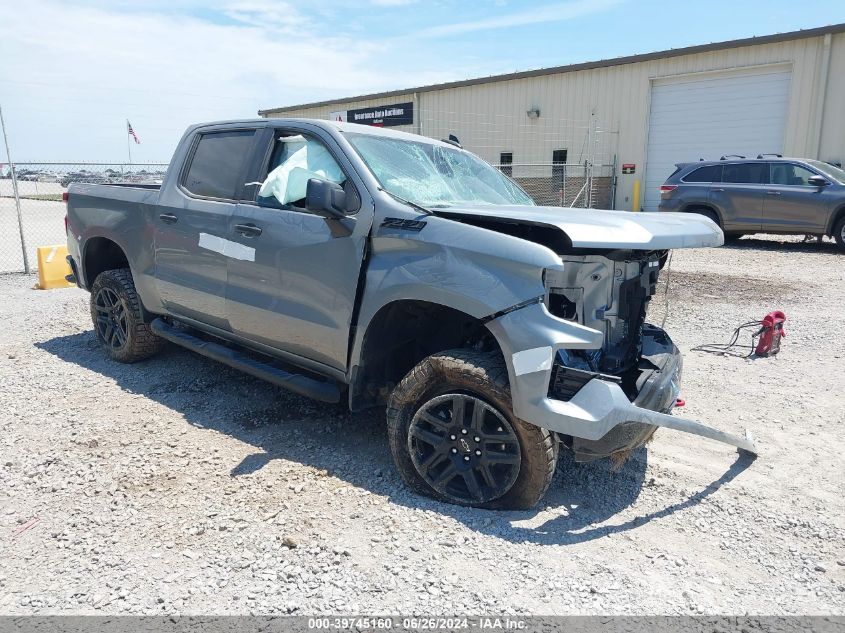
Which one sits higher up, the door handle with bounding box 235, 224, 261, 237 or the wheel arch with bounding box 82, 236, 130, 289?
the door handle with bounding box 235, 224, 261, 237

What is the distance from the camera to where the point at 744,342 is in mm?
6539

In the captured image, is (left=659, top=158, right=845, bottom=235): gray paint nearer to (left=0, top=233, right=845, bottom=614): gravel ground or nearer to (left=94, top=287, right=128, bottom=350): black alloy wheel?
(left=0, top=233, right=845, bottom=614): gravel ground

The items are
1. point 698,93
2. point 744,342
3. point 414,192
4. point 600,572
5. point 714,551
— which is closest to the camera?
point 600,572

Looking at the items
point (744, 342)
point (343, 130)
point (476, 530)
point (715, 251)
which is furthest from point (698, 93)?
point (476, 530)

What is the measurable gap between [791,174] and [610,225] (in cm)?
1200

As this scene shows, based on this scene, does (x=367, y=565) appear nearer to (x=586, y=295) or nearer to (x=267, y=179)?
(x=586, y=295)

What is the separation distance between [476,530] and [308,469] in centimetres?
116

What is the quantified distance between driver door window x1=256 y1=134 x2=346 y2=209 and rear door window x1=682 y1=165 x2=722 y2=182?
1196 cm

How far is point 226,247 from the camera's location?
4.36 m

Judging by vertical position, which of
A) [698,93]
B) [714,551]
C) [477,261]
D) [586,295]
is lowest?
[714,551]

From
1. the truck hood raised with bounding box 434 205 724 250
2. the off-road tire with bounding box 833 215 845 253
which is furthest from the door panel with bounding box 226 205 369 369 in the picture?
the off-road tire with bounding box 833 215 845 253

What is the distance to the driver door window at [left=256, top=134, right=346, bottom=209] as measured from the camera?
13.1ft

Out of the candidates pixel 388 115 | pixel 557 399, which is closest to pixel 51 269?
pixel 557 399

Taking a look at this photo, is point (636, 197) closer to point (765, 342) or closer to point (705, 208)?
point (705, 208)
